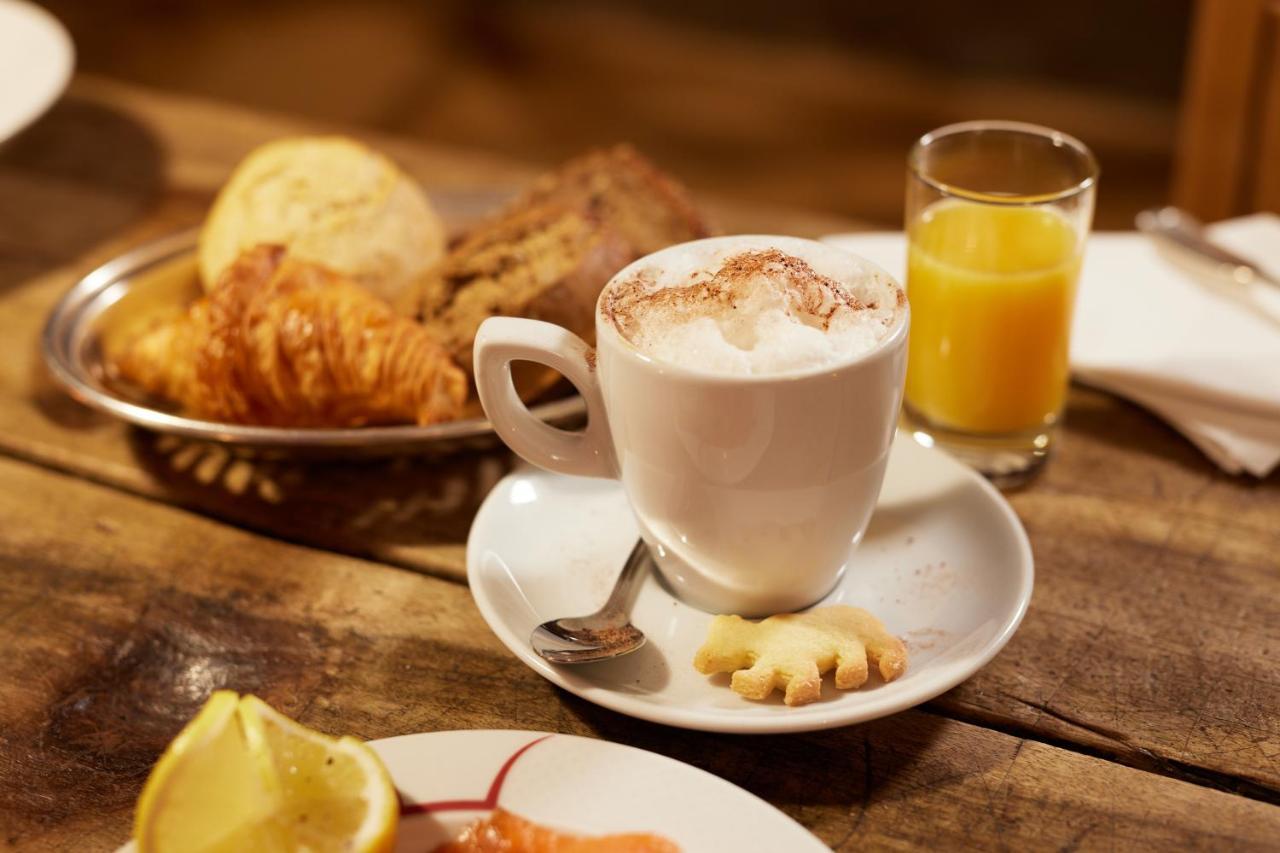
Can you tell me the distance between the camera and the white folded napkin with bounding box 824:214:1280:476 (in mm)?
1131

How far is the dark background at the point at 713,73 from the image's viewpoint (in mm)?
3602

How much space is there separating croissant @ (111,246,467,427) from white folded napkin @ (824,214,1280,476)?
55cm

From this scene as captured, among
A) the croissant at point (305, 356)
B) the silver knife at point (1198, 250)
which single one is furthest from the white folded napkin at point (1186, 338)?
the croissant at point (305, 356)

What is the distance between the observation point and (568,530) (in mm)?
979

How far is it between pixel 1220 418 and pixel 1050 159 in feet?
0.99

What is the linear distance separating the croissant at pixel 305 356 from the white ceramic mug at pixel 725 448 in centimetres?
20

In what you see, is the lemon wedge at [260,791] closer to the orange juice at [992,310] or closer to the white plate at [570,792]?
the white plate at [570,792]

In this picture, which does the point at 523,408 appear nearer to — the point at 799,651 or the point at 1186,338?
the point at 799,651

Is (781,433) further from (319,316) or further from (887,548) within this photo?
(319,316)

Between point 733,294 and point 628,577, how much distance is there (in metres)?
0.24

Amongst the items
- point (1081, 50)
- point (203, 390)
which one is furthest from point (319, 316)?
point (1081, 50)

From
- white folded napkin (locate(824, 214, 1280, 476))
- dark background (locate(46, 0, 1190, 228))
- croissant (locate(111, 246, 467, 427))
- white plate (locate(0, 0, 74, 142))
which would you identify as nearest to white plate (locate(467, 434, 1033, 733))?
croissant (locate(111, 246, 467, 427))

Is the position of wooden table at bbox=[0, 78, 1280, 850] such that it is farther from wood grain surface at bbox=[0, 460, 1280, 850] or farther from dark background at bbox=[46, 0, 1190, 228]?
dark background at bbox=[46, 0, 1190, 228]

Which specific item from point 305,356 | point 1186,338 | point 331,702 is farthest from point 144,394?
point 1186,338
